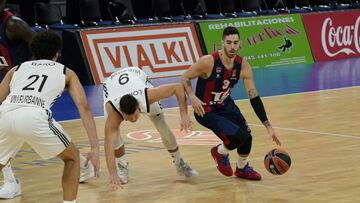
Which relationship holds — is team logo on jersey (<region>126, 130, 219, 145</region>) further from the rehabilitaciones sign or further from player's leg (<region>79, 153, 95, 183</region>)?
the rehabilitaciones sign

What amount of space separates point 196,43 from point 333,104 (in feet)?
19.6

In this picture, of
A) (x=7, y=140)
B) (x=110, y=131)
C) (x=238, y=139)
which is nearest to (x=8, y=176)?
(x=110, y=131)

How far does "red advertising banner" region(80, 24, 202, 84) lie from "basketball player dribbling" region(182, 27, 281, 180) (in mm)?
9085

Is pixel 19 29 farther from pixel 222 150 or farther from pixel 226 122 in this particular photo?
pixel 222 150

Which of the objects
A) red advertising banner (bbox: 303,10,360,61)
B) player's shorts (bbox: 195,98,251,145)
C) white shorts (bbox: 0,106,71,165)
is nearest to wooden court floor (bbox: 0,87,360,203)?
player's shorts (bbox: 195,98,251,145)

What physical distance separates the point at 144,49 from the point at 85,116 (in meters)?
11.7

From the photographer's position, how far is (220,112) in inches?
322

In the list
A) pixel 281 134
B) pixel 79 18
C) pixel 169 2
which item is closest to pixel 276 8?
pixel 169 2

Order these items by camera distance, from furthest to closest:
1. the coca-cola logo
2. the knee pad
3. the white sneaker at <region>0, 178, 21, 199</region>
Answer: the coca-cola logo → the knee pad → the white sneaker at <region>0, 178, 21, 199</region>

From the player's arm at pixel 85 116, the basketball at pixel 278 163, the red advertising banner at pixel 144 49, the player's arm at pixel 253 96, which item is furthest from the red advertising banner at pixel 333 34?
the player's arm at pixel 85 116

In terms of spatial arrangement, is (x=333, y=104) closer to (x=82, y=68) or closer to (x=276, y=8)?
(x=82, y=68)

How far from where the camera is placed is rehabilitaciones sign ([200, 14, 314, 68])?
62.4 feet

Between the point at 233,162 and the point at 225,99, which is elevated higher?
the point at 225,99

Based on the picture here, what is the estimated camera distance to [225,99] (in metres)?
8.23
